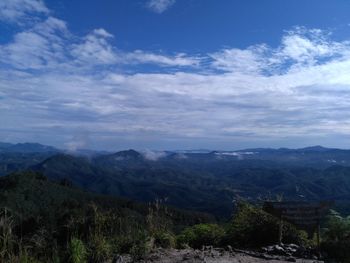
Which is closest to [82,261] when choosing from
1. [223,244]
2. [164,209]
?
[164,209]

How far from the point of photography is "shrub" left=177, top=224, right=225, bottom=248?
975 cm

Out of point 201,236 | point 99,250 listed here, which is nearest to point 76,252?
point 99,250

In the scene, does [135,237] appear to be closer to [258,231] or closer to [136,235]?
[136,235]

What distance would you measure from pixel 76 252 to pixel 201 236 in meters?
3.80

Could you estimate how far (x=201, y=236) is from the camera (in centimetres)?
1002

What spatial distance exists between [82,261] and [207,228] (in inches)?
152

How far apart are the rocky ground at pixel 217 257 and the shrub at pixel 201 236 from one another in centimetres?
100

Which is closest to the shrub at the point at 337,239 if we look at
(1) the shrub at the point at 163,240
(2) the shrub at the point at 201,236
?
(2) the shrub at the point at 201,236

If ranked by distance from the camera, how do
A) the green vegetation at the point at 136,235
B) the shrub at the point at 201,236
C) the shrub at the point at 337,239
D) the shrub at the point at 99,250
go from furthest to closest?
the shrub at the point at 201,236, the shrub at the point at 337,239, the shrub at the point at 99,250, the green vegetation at the point at 136,235

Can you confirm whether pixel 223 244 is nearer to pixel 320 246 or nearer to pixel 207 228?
pixel 207 228

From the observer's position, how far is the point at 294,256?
338 inches

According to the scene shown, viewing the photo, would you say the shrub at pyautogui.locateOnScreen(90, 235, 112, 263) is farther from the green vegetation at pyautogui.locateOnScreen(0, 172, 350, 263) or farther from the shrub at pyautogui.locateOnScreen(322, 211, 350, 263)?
the shrub at pyautogui.locateOnScreen(322, 211, 350, 263)

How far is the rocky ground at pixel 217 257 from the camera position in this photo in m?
7.43

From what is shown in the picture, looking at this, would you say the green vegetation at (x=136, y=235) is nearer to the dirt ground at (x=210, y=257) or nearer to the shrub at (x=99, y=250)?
the shrub at (x=99, y=250)
